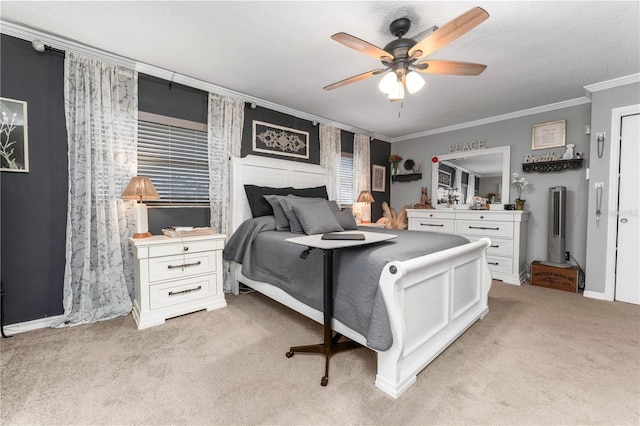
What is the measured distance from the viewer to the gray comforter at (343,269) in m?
1.55

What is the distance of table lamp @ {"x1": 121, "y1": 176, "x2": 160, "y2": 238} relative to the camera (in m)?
2.36

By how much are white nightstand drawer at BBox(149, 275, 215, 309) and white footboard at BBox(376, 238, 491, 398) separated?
72.5 inches

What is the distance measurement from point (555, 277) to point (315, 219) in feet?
10.4

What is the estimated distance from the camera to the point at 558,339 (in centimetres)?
214

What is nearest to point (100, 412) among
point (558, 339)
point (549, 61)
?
point (558, 339)

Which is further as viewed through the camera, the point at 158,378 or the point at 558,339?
the point at 558,339

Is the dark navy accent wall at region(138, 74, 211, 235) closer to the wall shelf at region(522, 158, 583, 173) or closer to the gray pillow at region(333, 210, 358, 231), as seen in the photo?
the gray pillow at region(333, 210, 358, 231)

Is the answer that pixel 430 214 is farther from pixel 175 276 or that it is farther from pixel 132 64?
pixel 132 64

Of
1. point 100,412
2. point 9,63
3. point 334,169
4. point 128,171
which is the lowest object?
point 100,412

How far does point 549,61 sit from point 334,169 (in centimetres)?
275

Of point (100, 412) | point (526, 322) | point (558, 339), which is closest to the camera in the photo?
point (100, 412)

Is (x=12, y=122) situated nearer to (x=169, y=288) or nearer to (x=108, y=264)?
(x=108, y=264)

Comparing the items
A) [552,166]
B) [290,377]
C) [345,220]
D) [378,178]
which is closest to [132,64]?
[345,220]

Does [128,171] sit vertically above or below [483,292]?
above
